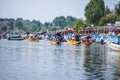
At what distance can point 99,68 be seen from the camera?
182 ft

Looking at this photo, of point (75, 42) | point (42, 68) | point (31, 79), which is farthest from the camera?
point (75, 42)

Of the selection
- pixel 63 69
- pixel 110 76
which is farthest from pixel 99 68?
pixel 110 76

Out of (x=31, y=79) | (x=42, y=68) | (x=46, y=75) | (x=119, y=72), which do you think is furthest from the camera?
(x=42, y=68)

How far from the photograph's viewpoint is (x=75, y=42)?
15038 centimetres

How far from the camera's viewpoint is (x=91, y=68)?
181 feet

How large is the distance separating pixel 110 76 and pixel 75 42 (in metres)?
103

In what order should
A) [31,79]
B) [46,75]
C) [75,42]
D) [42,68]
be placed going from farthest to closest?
[75,42] < [42,68] < [46,75] < [31,79]

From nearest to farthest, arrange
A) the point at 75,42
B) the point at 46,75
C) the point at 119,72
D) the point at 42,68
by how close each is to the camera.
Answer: the point at 46,75, the point at 119,72, the point at 42,68, the point at 75,42

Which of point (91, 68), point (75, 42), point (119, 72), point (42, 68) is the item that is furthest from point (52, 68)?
point (75, 42)

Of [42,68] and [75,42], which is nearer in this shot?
[42,68]

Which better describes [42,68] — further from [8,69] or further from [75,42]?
[75,42]

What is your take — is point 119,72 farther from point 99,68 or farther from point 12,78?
point 12,78

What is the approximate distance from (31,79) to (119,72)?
38.8ft

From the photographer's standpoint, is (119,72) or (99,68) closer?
(119,72)
